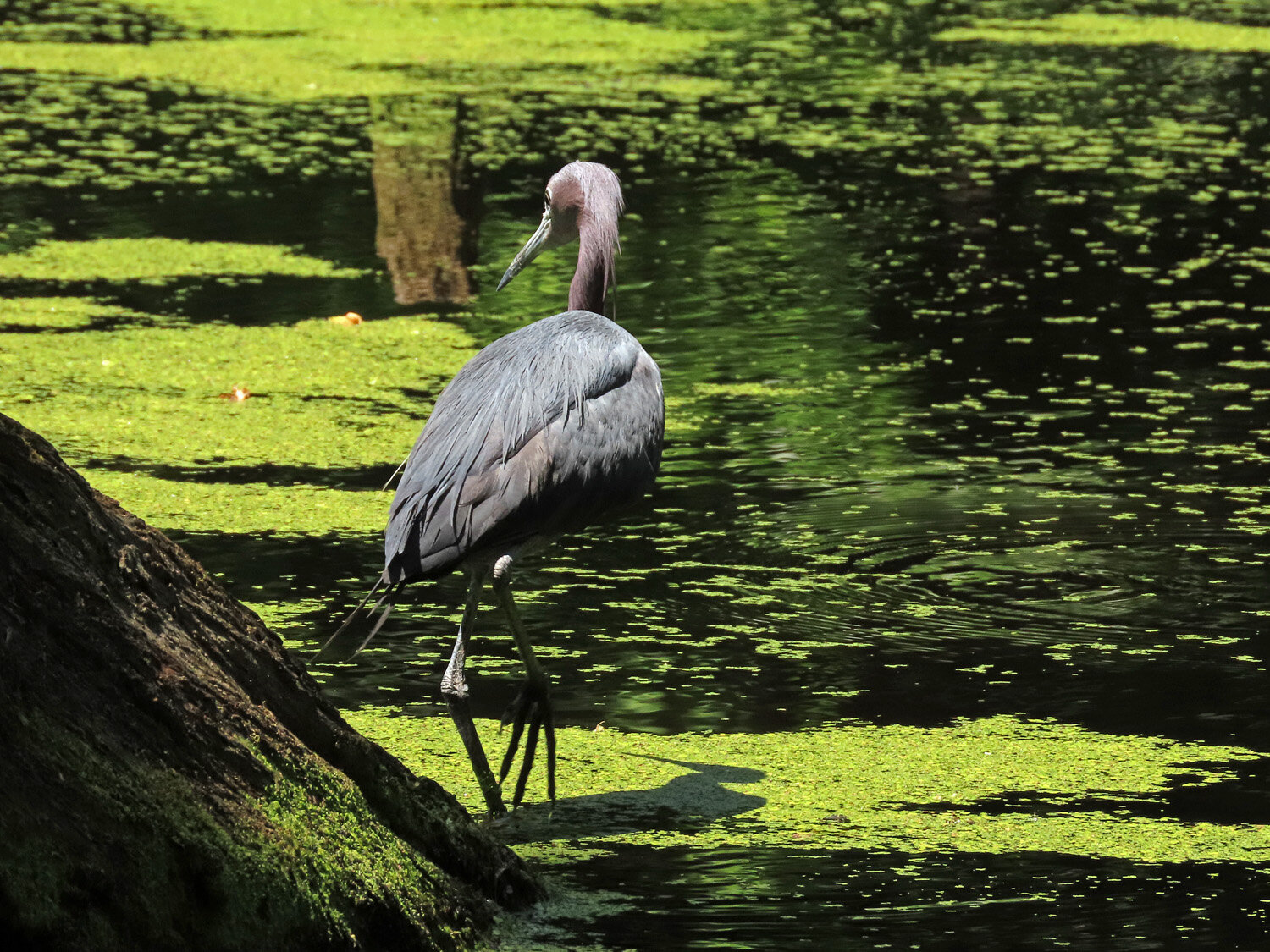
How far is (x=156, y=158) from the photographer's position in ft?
39.2

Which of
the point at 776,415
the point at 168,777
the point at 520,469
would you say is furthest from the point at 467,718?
the point at 776,415

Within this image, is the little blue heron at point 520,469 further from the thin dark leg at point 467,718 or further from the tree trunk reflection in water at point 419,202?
the tree trunk reflection in water at point 419,202

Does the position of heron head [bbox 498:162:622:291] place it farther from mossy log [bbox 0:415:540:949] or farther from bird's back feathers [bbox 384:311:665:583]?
mossy log [bbox 0:415:540:949]

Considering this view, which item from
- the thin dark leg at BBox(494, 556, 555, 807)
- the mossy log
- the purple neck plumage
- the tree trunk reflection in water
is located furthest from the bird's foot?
the tree trunk reflection in water

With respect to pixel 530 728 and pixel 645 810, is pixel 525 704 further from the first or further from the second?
pixel 645 810

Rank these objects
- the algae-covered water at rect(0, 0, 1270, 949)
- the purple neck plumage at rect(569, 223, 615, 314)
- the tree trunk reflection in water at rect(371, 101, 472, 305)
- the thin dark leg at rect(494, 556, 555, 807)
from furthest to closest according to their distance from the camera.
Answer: the tree trunk reflection in water at rect(371, 101, 472, 305) → the purple neck plumage at rect(569, 223, 615, 314) → the thin dark leg at rect(494, 556, 555, 807) → the algae-covered water at rect(0, 0, 1270, 949)

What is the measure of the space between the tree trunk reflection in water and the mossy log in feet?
19.4

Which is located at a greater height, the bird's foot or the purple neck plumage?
the purple neck plumage

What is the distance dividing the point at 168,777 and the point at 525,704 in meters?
1.57

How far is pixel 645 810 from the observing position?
15.0 feet

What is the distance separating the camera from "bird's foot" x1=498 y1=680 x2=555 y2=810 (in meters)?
4.61

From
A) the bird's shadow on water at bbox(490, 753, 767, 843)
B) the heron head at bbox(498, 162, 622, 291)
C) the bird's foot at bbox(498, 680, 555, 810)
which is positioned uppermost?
the heron head at bbox(498, 162, 622, 291)

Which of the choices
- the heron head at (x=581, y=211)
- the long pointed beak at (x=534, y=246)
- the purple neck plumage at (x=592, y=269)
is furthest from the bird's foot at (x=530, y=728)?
the long pointed beak at (x=534, y=246)

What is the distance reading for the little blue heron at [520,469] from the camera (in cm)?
451
